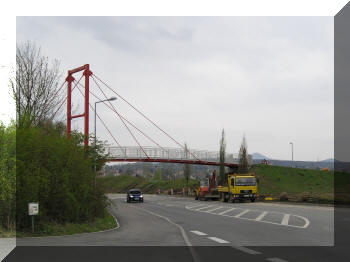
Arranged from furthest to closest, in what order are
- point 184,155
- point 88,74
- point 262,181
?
point 262,181
point 184,155
point 88,74

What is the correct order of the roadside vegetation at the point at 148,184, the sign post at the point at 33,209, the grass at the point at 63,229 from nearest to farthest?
the sign post at the point at 33,209
the grass at the point at 63,229
the roadside vegetation at the point at 148,184

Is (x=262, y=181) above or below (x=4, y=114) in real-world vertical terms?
below

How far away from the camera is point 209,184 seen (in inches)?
1977

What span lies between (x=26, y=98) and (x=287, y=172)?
56404 millimetres

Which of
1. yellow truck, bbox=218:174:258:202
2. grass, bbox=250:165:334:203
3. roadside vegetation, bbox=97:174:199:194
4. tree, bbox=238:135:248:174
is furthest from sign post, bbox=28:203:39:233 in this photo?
roadside vegetation, bbox=97:174:199:194

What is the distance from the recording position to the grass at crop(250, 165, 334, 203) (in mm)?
62438

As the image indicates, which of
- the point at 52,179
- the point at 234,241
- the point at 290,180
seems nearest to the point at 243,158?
the point at 290,180

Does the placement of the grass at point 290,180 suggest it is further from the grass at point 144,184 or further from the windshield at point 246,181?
the windshield at point 246,181

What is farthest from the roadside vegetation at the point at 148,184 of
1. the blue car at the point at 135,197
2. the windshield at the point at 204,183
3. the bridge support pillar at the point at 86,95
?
the bridge support pillar at the point at 86,95

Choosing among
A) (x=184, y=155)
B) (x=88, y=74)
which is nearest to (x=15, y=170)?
(x=88, y=74)

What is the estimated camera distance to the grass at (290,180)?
6244 cm

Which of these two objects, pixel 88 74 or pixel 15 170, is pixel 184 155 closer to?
pixel 88 74
